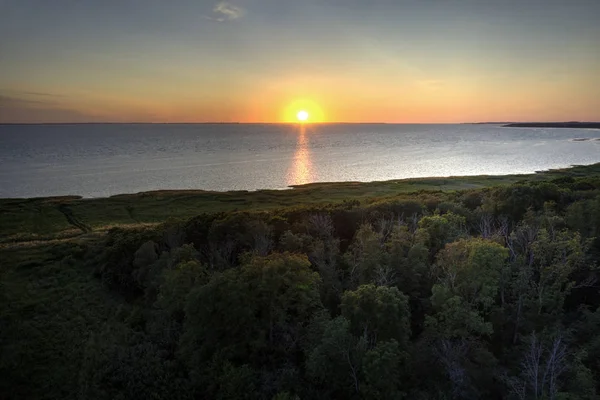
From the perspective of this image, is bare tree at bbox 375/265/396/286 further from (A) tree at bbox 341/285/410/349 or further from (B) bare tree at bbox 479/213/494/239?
(B) bare tree at bbox 479/213/494/239

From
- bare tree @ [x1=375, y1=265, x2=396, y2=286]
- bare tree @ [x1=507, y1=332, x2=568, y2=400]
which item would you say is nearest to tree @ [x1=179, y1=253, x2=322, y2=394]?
bare tree @ [x1=375, y1=265, x2=396, y2=286]

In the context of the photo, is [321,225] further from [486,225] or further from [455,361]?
[455,361]

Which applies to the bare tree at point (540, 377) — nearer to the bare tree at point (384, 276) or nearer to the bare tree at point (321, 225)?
the bare tree at point (384, 276)

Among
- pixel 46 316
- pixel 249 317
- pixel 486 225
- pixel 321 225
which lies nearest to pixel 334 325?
pixel 249 317

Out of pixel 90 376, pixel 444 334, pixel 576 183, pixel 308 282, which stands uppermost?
pixel 576 183

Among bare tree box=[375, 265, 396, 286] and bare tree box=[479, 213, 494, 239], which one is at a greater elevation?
bare tree box=[479, 213, 494, 239]

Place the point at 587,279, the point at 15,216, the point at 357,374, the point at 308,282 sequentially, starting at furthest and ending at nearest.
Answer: the point at 15,216
the point at 587,279
the point at 308,282
the point at 357,374

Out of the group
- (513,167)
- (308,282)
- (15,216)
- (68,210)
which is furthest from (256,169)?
(308,282)

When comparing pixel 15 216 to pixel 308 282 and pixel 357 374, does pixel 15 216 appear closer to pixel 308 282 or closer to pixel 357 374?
pixel 308 282
